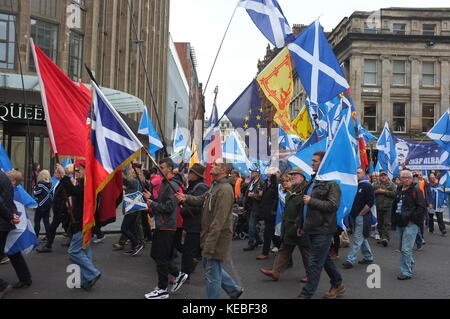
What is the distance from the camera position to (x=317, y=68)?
337 inches

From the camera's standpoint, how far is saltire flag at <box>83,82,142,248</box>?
18.3 ft

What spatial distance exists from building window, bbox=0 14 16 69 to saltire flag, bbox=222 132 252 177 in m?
11.1

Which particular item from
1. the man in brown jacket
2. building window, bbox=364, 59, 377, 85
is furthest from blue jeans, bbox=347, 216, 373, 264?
building window, bbox=364, 59, 377, 85

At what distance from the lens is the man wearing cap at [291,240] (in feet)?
22.5

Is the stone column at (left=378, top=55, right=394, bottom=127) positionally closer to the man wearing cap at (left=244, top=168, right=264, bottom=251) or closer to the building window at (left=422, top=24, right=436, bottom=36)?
the building window at (left=422, top=24, right=436, bottom=36)

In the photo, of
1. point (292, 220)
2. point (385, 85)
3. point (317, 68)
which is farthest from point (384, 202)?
point (385, 85)

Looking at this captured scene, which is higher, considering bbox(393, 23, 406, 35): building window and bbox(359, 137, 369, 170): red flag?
bbox(393, 23, 406, 35): building window

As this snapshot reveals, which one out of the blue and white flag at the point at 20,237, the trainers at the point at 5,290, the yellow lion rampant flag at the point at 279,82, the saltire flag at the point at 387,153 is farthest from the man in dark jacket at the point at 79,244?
the saltire flag at the point at 387,153

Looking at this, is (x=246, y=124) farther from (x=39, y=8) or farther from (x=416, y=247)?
(x=39, y=8)

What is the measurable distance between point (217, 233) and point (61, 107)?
10.4 ft

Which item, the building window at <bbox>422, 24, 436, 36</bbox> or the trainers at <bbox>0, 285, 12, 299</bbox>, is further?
the building window at <bbox>422, 24, 436, 36</bbox>

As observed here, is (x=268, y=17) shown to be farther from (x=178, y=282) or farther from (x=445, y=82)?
(x=445, y=82)
